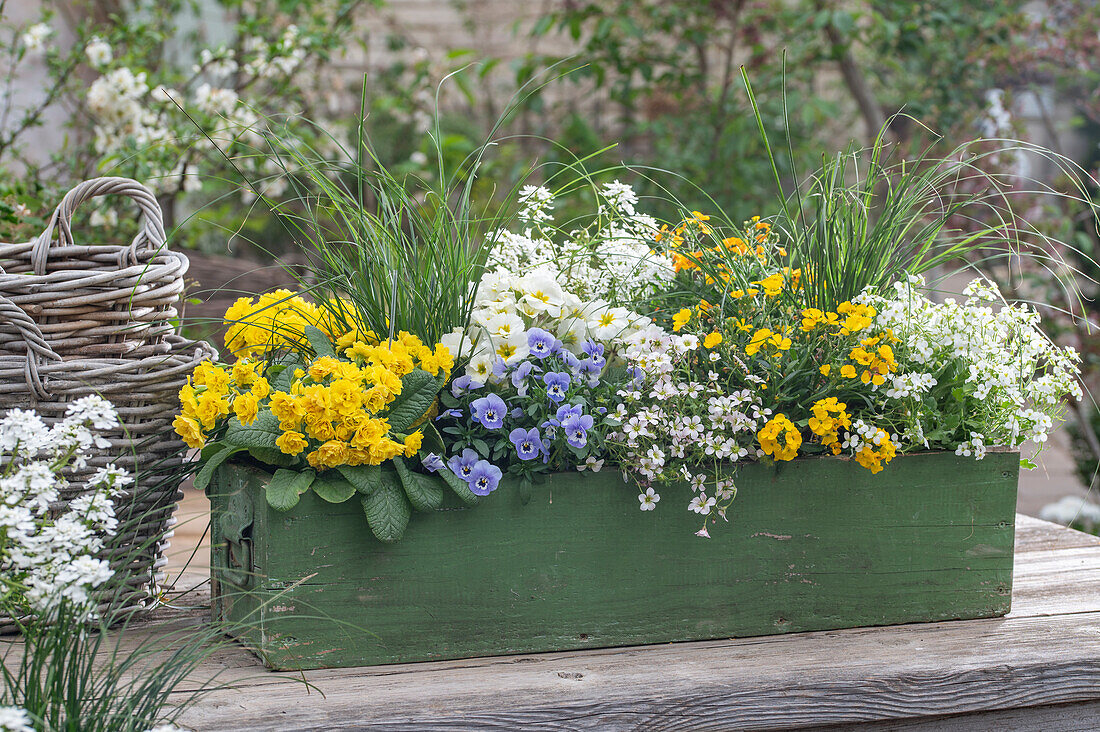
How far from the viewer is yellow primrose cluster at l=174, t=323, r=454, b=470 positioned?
101cm

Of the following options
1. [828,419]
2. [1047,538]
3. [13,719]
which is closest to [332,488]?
[13,719]

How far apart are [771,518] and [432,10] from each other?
228 inches

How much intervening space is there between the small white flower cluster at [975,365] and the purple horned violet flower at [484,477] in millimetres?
490

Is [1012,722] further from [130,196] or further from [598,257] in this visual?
[130,196]

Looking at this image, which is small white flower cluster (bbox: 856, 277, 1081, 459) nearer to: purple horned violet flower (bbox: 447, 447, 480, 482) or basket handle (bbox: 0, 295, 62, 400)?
purple horned violet flower (bbox: 447, 447, 480, 482)

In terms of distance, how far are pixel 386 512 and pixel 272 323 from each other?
32 cm

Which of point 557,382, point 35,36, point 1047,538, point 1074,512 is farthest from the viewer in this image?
point 1074,512

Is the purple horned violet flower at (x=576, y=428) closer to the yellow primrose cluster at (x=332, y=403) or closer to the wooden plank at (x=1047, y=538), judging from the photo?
the yellow primrose cluster at (x=332, y=403)

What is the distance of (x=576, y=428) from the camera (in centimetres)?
108

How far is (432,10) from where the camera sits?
6258mm

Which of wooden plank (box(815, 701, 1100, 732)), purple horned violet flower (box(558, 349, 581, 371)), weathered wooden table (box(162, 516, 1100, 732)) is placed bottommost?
wooden plank (box(815, 701, 1100, 732))

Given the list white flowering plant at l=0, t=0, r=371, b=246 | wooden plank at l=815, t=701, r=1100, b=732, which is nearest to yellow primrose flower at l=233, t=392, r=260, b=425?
wooden plank at l=815, t=701, r=1100, b=732

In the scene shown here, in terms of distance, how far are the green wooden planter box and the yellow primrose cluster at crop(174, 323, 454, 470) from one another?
70 millimetres

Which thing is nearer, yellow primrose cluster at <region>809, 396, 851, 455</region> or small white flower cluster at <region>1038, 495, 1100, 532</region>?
yellow primrose cluster at <region>809, 396, 851, 455</region>
